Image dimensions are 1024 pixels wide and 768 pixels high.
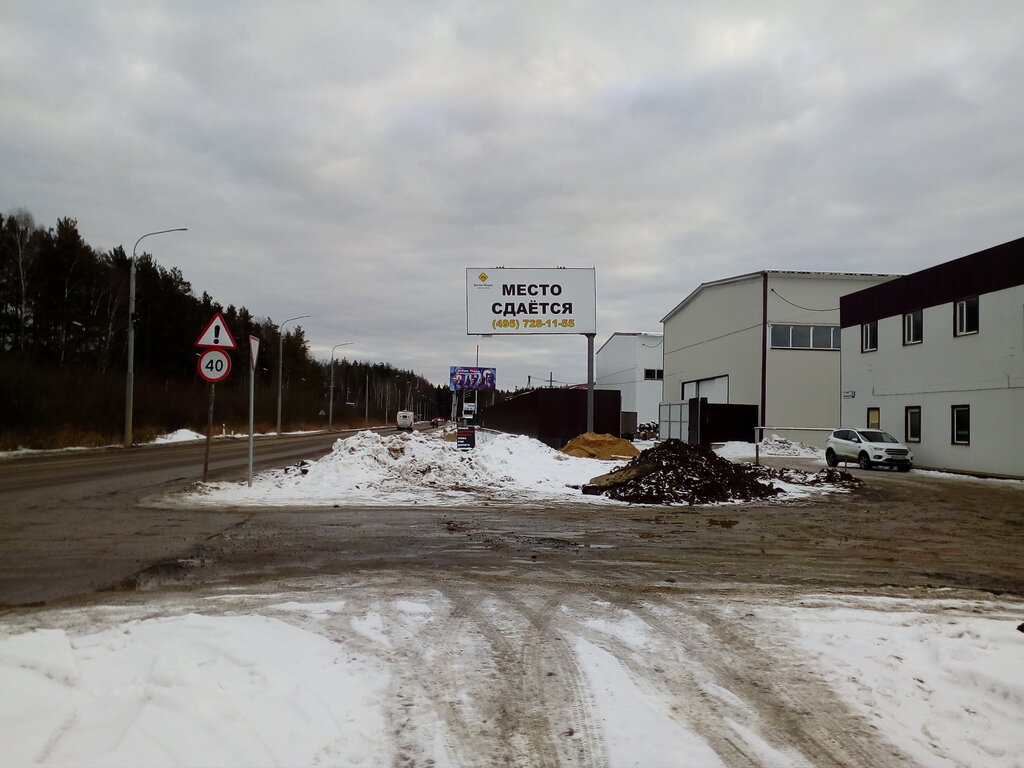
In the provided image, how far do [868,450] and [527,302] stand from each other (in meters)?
16.0

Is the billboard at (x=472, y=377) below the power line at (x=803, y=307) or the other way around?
below

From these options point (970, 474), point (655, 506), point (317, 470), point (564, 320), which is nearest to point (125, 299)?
point (564, 320)

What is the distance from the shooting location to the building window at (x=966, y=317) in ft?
89.1

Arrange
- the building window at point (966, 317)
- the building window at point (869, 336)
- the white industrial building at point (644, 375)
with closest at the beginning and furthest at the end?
1. the building window at point (966, 317)
2. the building window at point (869, 336)
3. the white industrial building at point (644, 375)

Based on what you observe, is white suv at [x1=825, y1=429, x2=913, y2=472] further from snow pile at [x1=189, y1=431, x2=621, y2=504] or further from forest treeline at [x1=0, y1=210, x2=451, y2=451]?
forest treeline at [x1=0, y1=210, x2=451, y2=451]

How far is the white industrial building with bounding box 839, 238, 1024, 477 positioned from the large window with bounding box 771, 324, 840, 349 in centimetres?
633

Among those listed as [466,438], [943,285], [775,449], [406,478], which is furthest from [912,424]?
[406,478]

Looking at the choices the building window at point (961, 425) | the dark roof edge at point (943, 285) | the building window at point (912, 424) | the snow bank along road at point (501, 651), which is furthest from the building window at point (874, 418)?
the snow bank along road at point (501, 651)

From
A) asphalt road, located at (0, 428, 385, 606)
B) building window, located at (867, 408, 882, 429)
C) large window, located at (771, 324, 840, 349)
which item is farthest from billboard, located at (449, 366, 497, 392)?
asphalt road, located at (0, 428, 385, 606)

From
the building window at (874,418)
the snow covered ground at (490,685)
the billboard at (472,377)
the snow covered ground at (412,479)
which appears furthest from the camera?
the billboard at (472,377)

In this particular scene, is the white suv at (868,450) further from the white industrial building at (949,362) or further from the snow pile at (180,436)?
the snow pile at (180,436)

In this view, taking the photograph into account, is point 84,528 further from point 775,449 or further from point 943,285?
point 775,449

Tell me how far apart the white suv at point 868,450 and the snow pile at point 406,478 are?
46.0ft

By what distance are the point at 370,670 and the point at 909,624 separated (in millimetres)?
4556
